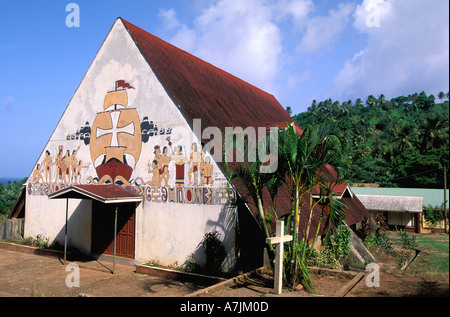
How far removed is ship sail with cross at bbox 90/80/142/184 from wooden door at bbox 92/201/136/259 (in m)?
1.13

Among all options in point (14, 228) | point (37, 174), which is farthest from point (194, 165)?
point (14, 228)

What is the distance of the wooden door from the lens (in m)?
14.2

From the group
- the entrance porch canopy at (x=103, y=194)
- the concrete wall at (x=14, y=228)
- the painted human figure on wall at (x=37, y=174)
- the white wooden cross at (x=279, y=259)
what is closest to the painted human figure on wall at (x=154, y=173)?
the entrance porch canopy at (x=103, y=194)

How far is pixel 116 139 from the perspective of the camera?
48.6 feet

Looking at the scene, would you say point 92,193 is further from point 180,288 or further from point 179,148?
point 180,288

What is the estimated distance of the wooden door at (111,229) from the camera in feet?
46.8

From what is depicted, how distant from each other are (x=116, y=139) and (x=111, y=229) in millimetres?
3542

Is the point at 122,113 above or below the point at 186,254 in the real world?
above

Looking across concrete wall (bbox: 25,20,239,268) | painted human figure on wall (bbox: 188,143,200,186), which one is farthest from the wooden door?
painted human figure on wall (bbox: 188,143,200,186)

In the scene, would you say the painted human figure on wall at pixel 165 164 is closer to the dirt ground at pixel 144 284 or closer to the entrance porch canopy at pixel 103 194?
the entrance porch canopy at pixel 103 194

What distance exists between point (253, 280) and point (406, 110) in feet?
319

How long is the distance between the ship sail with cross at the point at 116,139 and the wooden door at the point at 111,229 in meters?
1.13
